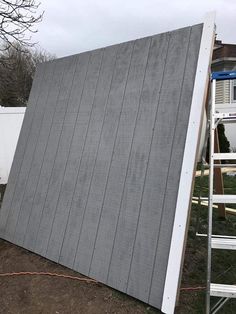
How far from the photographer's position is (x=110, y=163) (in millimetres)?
3553

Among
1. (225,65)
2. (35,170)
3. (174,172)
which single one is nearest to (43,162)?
(35,170)

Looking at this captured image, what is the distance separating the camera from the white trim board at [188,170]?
273 centimetres

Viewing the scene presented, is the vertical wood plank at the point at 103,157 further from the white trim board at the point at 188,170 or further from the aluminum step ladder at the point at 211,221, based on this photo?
the aluminum step ladder at the point at 211,221

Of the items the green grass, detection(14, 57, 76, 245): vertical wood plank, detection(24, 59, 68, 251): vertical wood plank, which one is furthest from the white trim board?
detection(24, 59, 68, 251): vertical wood plank

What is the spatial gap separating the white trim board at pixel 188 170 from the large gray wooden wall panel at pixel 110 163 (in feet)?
0.21

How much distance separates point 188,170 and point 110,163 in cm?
91

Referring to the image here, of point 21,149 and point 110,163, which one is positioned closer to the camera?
point 110,163

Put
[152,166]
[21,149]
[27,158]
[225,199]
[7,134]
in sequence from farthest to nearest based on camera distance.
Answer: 1. [7,134]
2. [21,149]
3. [27,158]
4. [152,166]
5. [225,199]

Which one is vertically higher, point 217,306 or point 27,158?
point 27,158

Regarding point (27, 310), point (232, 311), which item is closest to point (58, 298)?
point (27, 310)

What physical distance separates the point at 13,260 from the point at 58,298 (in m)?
1.01

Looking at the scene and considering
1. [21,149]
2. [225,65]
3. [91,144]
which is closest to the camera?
[91,144]

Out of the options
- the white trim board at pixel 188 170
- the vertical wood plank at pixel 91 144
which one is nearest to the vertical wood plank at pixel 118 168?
the vertical wood plank at pixel 91 144

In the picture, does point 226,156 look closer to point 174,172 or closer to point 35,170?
point 174,172
